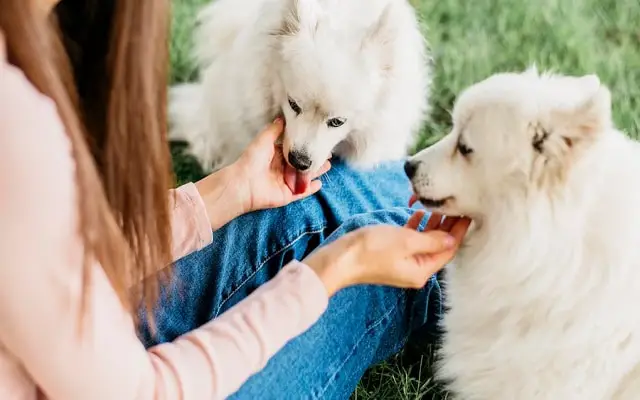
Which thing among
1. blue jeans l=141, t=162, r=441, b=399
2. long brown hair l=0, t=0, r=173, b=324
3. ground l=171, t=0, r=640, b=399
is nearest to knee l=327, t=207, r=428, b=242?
blue jeans l=141, t=162, r=441, b=399

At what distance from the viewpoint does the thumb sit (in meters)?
1.25

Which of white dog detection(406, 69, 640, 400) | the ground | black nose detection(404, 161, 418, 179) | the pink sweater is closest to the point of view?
the pink sweater

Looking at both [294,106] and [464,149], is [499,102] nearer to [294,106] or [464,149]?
[464,149]

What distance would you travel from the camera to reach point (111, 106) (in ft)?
3.09

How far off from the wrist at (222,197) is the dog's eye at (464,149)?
514 millimetres

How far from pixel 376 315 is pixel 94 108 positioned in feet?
2.40

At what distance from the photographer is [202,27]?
2.38m

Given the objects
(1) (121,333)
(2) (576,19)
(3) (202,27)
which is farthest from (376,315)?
(2) (576,19)

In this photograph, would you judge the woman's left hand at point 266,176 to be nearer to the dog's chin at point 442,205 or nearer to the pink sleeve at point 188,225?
the pink sleeve at point 188,225

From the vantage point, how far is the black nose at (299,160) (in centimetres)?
174

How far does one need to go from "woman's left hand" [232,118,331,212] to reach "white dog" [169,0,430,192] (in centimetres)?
5

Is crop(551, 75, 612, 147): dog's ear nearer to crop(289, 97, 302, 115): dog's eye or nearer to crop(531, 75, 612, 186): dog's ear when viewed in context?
crop(531, 75, 612, 186): dog's ear

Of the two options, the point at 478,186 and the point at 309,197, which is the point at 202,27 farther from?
the point at 478,186

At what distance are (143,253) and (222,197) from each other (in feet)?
1.59
